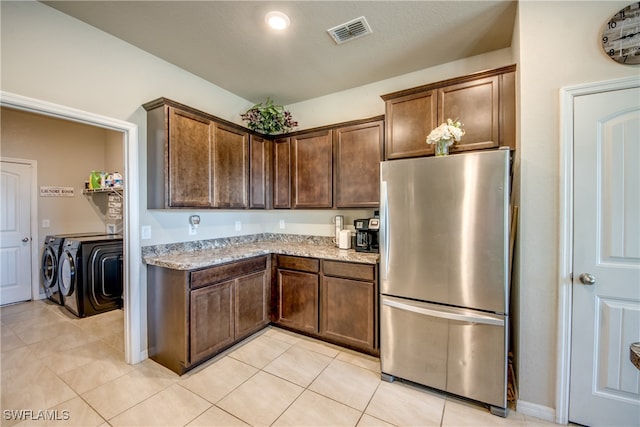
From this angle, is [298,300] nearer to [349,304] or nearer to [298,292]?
[298,292]

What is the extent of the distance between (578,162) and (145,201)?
3.28 meters

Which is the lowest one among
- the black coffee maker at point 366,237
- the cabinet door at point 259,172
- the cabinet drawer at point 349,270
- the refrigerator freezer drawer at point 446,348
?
the refrigerator freezer drawer at point 446,348

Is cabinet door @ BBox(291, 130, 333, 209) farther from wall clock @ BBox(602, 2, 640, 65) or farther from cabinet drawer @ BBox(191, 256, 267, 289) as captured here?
wall clock @ BBox(602, 2, 640, 65)

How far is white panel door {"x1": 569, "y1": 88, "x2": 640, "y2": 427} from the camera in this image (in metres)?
1.53

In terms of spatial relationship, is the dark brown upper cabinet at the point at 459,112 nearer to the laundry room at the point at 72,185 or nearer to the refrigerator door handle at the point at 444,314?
the refrigerator door handle at the point at 444,314

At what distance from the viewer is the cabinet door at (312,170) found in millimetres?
2943

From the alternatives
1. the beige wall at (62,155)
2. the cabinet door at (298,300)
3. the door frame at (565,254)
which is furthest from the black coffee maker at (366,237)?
the beige wall at (62,155)

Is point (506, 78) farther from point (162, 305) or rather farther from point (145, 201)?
point (162, 305)

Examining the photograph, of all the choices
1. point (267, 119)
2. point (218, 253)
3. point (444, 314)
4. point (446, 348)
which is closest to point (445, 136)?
point (444, 314)

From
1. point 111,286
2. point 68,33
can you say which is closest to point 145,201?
point 68,33

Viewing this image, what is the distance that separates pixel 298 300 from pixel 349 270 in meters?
0.71

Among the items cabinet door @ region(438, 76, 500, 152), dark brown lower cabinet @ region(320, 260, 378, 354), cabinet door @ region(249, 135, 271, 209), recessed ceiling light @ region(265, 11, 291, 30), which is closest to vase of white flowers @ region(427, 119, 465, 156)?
cabinet door @ region(438, 76, 500, 152)

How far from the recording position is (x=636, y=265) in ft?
5.00

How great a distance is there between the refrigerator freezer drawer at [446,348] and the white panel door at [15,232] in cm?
515
